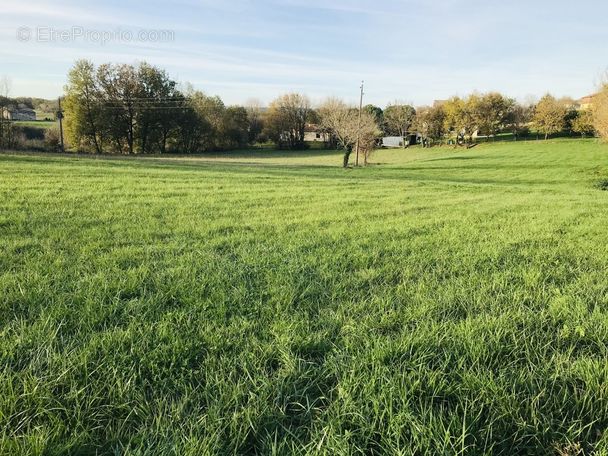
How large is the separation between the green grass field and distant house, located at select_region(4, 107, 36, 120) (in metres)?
43.5

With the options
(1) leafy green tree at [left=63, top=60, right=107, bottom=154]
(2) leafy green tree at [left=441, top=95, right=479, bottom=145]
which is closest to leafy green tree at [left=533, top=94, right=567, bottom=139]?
(2) leafy green tree at [left=441, top=95, right=479, bottom=145]

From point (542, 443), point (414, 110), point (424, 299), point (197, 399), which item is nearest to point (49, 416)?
point (197, 399)

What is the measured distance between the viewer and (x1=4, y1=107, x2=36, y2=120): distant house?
1522 inches

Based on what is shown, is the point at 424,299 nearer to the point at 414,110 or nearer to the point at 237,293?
the point at 237,293

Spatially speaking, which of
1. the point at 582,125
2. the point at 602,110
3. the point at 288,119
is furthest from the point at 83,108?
the point at 582,125

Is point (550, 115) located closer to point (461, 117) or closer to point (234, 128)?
point (461, 117)

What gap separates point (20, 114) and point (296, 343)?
64295 mm

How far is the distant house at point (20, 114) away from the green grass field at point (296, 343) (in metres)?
43.5

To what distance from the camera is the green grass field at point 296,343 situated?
1.76 meters

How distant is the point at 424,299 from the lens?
3.27m

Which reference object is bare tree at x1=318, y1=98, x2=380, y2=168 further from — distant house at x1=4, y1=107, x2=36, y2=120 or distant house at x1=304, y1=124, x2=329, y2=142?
distant house at x1=304, y1=124, x2=329, y2=142

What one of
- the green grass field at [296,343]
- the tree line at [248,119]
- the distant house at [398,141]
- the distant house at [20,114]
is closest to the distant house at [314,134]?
the tree line at [248,119]

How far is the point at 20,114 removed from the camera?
51.4m

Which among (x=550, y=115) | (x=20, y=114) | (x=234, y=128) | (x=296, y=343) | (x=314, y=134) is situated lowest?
(x=296, y=343)
